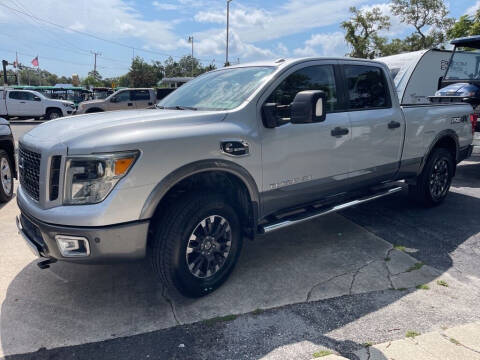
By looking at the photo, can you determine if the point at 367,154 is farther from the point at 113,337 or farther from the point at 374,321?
the point at 113,337

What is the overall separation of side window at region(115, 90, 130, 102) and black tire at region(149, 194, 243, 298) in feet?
56.0

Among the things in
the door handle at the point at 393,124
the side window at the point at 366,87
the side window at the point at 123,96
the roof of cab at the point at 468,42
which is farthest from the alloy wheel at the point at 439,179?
the side window at the point at 123,96

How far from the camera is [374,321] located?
2.77 meters

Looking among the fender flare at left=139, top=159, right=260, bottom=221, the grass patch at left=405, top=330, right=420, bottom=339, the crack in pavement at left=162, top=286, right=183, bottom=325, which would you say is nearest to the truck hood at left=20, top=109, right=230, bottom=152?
the fender flare at left=139, top=159, right=260, bottom=221

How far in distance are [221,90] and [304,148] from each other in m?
0.97

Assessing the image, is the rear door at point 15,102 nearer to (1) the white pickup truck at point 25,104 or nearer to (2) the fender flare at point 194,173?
(1) the white pickup truck at point 25,104

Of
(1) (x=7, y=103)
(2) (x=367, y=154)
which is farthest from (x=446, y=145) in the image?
(1) (x=7, y=103)

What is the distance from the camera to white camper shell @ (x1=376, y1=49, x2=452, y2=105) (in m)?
11.0

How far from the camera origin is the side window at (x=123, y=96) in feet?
61.0

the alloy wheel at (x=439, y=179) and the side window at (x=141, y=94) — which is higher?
the side window at (x=141, y=94)

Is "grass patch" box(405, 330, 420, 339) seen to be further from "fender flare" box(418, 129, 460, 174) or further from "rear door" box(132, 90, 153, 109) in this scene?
"rear door" box(132, 90, 153, 109)

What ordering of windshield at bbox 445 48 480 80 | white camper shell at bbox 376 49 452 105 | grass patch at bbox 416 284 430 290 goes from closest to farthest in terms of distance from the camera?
grass patch at bbox 416 284 430 290, windshield at bbox 445 48 480 80, white camper shell at bbox 376 49 452 105

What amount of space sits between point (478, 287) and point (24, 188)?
12.8 feet

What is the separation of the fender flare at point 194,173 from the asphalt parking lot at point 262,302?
0.80m
